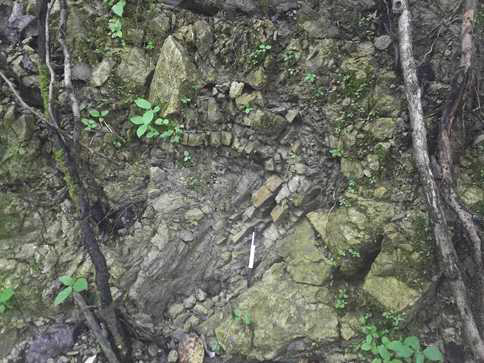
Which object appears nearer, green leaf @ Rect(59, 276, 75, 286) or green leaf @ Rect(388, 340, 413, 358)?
green leaf @ Rect(388, 340, 413, 358)

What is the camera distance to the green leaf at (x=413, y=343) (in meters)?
2.76

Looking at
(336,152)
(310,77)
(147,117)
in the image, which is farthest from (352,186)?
(147,117)

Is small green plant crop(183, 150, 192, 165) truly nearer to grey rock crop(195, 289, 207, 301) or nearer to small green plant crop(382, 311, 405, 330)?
grey rock crop(195, 289, 207, 301)

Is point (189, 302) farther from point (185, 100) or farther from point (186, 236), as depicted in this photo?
point (185, 100)

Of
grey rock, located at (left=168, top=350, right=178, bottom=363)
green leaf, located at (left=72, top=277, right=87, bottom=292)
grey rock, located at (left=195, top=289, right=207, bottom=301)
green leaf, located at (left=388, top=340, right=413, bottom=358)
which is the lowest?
grey rock, located at (left=168, top=350, right=178, bottom=363)

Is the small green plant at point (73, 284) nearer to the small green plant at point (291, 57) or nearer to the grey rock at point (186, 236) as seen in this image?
the grey rock at point (186, 236)

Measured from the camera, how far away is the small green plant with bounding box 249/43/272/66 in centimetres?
353

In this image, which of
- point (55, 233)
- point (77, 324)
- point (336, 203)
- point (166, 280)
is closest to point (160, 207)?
point (166, 280)

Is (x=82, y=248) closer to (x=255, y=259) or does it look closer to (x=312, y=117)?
(x=255, y=259)

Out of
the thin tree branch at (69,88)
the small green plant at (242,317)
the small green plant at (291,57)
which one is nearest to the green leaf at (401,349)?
the small green plant at (242,317)

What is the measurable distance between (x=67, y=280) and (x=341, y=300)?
2771mm

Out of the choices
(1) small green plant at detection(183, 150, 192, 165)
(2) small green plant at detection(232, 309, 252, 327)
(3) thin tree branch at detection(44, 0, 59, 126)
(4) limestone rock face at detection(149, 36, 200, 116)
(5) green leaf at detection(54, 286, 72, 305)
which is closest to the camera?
(5) green leaf at detection(54, 286, 72, 305)

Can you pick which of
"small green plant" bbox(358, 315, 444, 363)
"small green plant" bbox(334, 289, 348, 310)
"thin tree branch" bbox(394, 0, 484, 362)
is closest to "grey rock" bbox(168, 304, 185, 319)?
"small green plant" bbox(334, 289, 348, 310)

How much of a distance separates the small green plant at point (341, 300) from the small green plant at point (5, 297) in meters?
3.33
